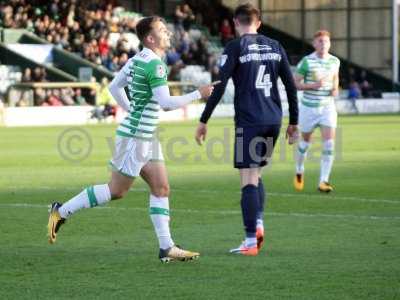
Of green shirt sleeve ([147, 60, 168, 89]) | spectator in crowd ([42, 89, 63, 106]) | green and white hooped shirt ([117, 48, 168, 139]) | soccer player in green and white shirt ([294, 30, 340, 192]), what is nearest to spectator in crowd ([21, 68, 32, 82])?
spectator in crowd ([42, 89, 63, 106])

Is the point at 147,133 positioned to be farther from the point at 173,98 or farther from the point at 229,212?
the point at 229,212

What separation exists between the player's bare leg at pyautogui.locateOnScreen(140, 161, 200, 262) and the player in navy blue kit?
0.56 metres

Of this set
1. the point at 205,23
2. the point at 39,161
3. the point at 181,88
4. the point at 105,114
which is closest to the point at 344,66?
the point at 205,23

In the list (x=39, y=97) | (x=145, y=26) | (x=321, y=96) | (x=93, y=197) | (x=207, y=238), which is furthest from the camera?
(x=39, y=97)

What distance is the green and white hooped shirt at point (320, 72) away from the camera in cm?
1587

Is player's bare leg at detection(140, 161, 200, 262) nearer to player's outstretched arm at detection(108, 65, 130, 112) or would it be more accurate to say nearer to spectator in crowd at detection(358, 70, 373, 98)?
player's outstretched arm at detection(108, 65, 130, 112)

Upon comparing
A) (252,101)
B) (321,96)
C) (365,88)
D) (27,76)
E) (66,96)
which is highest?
(252,101)

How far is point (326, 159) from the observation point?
1571 centimetres

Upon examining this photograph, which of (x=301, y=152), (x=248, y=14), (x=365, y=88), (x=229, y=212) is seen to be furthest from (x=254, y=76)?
(x=365, y=88)

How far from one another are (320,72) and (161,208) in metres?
7.05

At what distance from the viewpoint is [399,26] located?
57250 mm

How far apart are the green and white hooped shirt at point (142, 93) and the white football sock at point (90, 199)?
51 cm

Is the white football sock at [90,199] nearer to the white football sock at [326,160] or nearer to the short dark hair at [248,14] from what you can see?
the short dark hair at [248,14]

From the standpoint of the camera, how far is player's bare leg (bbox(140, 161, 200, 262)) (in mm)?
9219
